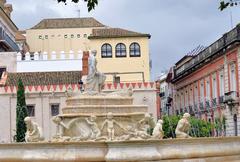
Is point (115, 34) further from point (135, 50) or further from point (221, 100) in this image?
point (221, 100)

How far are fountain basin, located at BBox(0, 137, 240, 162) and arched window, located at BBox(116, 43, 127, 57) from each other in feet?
134

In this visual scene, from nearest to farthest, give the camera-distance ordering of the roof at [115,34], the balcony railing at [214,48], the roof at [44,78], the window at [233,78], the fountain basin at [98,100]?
1. the fountain basin at [98,100]
2. the balcony railing at [214,48]
3. the window at [233,78]
4. the roof at [44,78]
5. the roof at [115,34]

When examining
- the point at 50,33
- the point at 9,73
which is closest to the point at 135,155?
the point at 9,73

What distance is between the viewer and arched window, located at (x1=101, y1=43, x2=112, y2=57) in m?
→ 53.4

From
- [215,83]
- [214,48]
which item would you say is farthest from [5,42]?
[215,83]

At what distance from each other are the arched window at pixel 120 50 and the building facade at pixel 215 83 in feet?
18.8

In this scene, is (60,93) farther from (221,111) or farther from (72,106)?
(72,106)

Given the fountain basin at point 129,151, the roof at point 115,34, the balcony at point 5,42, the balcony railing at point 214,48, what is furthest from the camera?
the roof at point 115,34

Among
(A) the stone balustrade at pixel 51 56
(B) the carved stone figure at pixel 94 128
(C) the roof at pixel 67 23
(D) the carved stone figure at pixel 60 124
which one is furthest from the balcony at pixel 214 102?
Answer: (B) the carved stone figure at pixel 94 128

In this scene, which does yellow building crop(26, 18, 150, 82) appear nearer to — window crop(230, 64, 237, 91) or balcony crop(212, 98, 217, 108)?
balcony crop(212, 98, 217, 108)

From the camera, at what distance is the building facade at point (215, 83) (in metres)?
36.7

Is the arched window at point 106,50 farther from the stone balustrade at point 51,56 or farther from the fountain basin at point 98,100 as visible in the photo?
the fountain basin at point 98,100

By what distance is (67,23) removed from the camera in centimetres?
6388

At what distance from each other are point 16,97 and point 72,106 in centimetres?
2136
